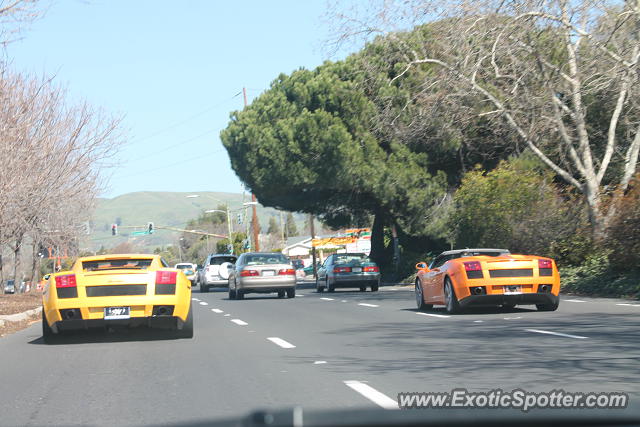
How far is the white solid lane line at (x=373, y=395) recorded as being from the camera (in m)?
7.18

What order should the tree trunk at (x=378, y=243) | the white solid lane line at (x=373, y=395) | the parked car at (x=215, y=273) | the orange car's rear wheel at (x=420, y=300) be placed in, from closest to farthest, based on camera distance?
the white solid lane line at (x=373, y=395) < the orange car's rear wheel at (x=420, y=300) < the parked car at (x=215, y=273) < the tree trunk at (x=378, y=243)

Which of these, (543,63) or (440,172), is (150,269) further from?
(440,172)

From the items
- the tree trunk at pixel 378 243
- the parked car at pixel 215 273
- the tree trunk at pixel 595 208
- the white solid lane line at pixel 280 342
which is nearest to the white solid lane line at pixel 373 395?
the white solid lane line at pixel 280 342

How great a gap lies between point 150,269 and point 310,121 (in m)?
26.4

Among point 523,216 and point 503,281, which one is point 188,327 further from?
point 523,216

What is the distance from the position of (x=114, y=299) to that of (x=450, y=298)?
22.1ft

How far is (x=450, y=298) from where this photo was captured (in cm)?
1698

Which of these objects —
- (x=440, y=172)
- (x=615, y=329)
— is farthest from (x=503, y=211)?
(x=615, y=329)

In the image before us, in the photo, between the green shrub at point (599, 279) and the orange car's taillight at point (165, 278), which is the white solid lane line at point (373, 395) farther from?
the green shrub at point (599, 279)

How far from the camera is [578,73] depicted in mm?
24938

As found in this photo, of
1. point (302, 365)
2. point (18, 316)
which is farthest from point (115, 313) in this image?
point (18, 316)

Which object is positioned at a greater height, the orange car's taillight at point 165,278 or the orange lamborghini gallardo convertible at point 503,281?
the orange car's taillight at point 165,278

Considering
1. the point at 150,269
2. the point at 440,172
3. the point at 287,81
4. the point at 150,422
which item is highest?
the point at 287,81

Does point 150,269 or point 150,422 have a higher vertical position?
point 150,269
